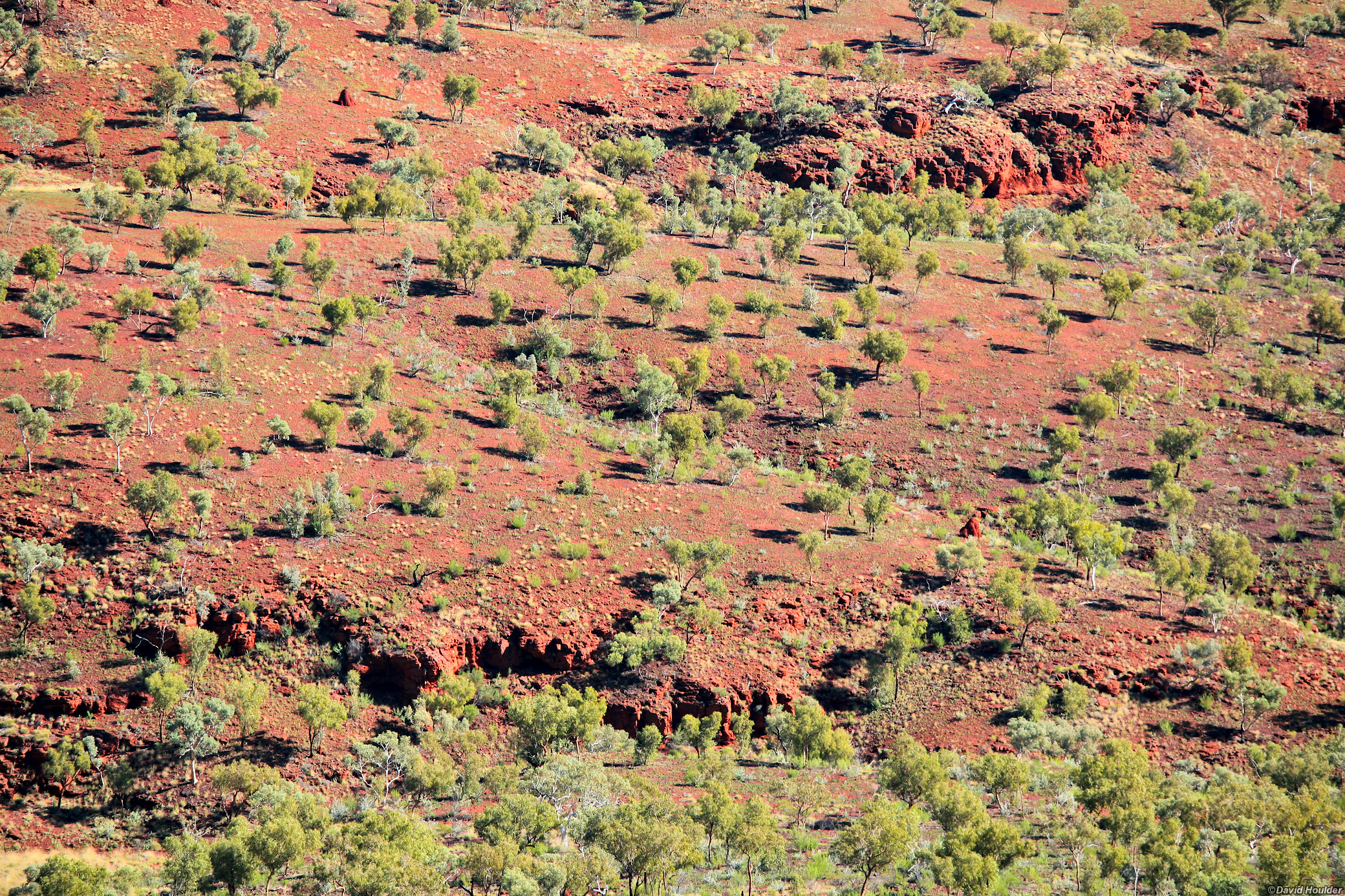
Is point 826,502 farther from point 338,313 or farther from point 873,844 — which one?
point 338,313

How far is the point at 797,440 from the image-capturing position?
72.4 m

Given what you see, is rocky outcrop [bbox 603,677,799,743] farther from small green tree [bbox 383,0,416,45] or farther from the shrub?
small green tree [bbox 383,0,416,45]

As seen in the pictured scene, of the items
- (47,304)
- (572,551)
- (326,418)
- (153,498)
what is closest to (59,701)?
(153,498)

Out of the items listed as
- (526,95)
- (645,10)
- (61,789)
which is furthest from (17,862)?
(645,10)

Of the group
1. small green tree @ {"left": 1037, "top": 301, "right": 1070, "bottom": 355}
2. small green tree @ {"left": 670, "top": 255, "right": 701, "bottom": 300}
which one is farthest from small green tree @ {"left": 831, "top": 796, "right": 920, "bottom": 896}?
small green tree @ {"left": 1037, "top": 301, "right": 1070, "bottom": 355}

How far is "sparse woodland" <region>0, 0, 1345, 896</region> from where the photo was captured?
46188 mm

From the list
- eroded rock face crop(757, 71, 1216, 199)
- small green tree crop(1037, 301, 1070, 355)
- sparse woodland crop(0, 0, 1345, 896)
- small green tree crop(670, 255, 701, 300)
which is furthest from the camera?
eroded rock face crop(757, 71, 1216, 199)

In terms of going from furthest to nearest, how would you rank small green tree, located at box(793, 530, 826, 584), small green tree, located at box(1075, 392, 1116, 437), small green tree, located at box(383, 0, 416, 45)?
small green tree, located at box(383, 0, 416, 45) < small green tree, located at box(1075, 392, 1116, 437) < small green tree, located at box(793, 530, 826, 584)

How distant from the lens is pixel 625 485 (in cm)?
6369

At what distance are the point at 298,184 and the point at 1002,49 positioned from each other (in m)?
71.2

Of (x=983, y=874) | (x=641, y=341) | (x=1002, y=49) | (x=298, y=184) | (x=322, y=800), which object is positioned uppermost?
(x=1002, y=49)

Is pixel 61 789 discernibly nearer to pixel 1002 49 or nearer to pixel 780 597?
pixel 780 597

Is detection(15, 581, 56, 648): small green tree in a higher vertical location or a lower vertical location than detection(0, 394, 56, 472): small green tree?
lower

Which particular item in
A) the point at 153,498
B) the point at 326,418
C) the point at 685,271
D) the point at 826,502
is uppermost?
the point at 685,271
